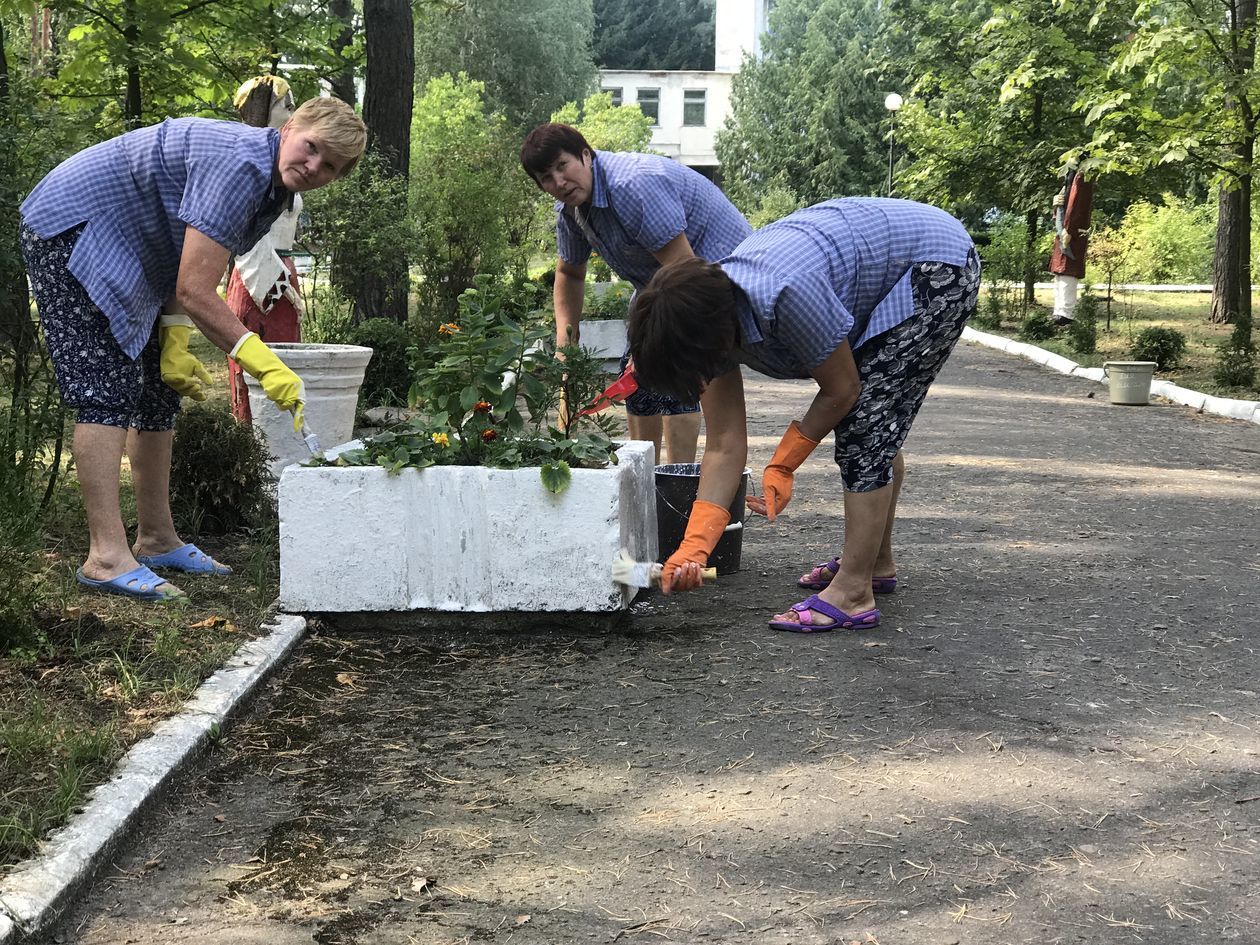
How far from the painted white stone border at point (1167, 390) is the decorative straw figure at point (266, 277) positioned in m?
7.12

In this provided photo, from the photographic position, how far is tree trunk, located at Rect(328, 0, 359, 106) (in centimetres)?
1350

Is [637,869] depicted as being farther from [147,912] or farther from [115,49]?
[115,49]

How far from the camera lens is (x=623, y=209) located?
4898 mm

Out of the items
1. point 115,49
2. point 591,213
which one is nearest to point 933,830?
point 591,213

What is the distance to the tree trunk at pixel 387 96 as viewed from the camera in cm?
1062

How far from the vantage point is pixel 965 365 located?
49.9 feet

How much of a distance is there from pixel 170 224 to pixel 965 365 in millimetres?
11903

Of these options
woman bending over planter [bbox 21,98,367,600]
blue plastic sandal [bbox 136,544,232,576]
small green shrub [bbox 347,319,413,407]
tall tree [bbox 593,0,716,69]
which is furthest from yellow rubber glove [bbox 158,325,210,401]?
tall tree [bbox 593,0,716,69]

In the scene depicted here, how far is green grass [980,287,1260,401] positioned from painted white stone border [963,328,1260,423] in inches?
8.4

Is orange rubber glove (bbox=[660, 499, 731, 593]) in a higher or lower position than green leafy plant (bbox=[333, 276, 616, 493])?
lower

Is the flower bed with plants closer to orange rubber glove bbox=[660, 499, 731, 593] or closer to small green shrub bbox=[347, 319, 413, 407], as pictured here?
orange rubber glove bbox=[660, 499, 731, 593]

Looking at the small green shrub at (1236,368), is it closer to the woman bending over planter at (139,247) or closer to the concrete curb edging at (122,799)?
the woman bending over planter at (139,247)

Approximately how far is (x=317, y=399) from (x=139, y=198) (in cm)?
209

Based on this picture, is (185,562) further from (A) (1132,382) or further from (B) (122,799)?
(A) (1132,382)
